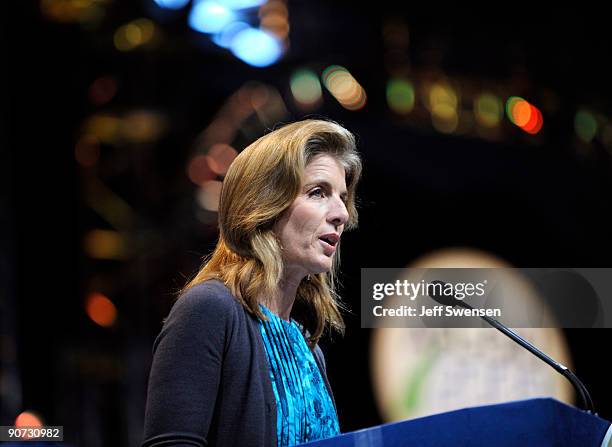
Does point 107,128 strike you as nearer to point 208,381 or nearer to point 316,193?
point 316,193

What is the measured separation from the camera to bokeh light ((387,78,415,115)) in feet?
13.3

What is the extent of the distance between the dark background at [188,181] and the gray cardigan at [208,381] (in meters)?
2.27

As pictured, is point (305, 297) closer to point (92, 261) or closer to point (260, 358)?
point (260, 358)

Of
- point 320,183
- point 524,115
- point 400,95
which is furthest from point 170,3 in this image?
point 320,183

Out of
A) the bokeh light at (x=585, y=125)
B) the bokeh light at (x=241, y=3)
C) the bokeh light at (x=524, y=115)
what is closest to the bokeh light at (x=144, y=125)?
the bokeh light at (x=241, y=3)

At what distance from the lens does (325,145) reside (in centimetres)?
167

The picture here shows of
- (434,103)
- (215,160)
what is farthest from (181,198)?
(434,103)

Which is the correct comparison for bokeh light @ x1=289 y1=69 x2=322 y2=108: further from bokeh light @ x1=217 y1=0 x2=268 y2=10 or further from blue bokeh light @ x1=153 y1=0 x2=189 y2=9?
blue bokeh light @ x1=153 y1=0 x2=189 y2=9

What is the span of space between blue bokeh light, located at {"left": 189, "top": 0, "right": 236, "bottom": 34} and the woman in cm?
233

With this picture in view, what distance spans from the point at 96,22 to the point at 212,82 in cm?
60

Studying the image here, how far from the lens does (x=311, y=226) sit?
1.60 m

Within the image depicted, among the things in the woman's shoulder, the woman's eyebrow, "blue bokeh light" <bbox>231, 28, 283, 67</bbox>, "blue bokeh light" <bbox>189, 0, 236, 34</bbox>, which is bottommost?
the woman's shoulder

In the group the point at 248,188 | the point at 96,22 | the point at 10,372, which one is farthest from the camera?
the point at 96,22

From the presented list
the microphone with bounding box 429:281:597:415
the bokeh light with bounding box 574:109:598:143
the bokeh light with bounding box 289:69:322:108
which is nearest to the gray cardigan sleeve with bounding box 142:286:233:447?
the microphone with bounding box 429:281:597:415
